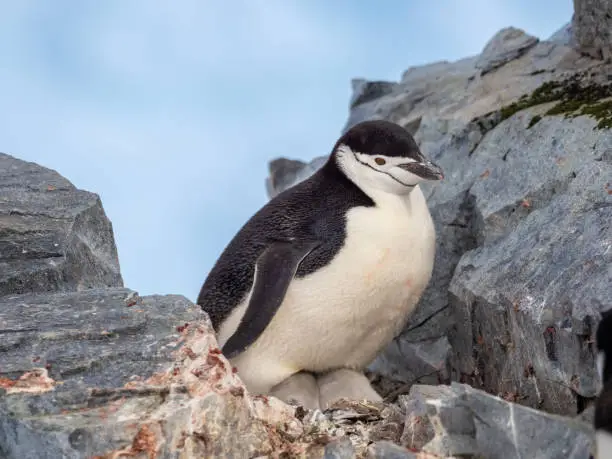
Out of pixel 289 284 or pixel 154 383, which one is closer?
pixel 154 383

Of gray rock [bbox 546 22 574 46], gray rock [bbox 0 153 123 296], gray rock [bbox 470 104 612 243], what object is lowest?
gray rock [bbox 470 104 612 243]

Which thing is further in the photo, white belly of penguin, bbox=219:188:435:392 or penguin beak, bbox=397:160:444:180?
penguin beak, bbox=397:160:444:180

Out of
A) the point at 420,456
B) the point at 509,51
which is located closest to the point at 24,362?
the point at 420,456

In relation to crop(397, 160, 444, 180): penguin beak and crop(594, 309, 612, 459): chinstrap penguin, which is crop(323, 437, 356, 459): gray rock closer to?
crop(594, 309, 612, 459): chinstrap penguin

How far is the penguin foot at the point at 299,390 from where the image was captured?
5.09 metres

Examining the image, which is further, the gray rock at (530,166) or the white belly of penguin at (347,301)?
the gray rock at (530,166)

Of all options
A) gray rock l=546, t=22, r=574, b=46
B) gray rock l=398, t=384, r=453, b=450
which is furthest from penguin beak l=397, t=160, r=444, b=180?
gray rock l=546, t=22, r=574, b=46

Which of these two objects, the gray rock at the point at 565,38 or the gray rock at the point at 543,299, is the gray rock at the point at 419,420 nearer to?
the gray rock at the point at 543,299

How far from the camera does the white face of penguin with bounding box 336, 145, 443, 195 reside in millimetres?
5273

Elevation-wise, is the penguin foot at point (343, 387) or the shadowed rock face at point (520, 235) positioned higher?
the shadowed rock face at point (520, 235)

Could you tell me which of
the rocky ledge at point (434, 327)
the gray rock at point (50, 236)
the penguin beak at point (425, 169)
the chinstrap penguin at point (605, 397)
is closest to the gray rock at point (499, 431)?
the rocky ledge at point (434, 327)

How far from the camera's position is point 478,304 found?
5203 millimetres

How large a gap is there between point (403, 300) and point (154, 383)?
72.6 inches

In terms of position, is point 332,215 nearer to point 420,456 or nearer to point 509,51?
point 420,456
